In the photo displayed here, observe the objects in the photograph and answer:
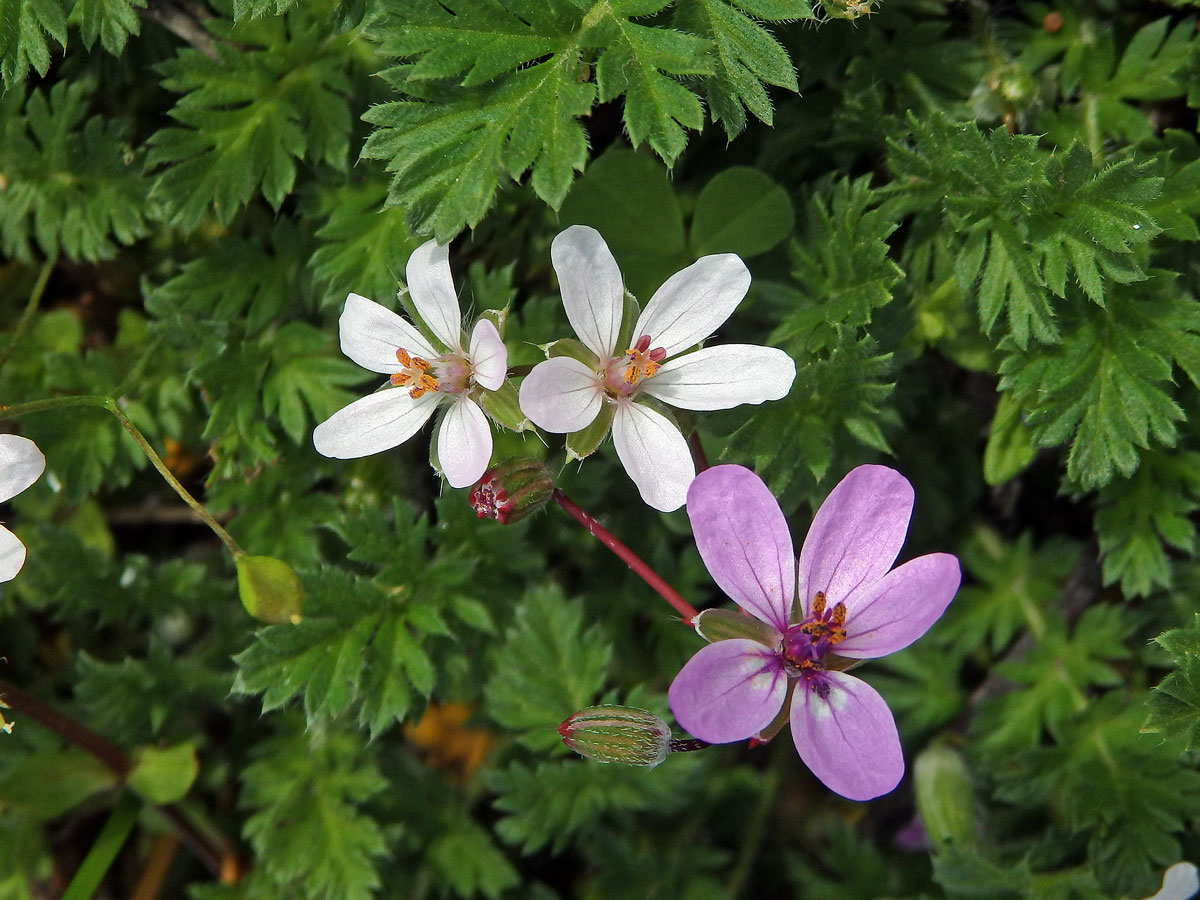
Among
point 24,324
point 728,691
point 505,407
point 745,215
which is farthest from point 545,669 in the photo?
point 24,324

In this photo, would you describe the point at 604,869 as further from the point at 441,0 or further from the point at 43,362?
the point at 441,0

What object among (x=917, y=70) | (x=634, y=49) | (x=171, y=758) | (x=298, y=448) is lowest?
(x=171, y=758)

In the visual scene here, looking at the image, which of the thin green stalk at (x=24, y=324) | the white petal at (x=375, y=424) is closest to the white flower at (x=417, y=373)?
A: the white petal at (x=375, y=424)

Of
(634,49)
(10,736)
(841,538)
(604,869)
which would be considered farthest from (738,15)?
(10,736)

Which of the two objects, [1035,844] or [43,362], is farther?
[43,362]

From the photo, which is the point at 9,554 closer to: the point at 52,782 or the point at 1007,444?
the point at 52,782

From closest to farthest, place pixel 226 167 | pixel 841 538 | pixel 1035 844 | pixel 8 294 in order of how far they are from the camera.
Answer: pixel 841 538, pixel 226 167, pixel 1035 844, pixel 8 294

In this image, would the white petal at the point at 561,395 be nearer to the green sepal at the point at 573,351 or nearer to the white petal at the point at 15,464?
the green sepal at the point at 573,351
